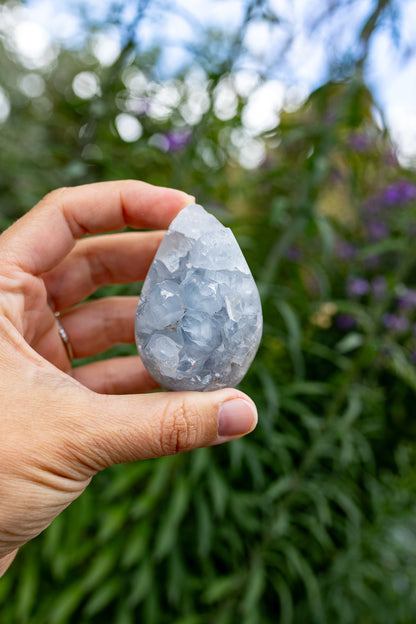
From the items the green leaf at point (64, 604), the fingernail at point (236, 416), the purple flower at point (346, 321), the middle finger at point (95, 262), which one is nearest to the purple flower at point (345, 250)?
the purple flower at point (346, 321)

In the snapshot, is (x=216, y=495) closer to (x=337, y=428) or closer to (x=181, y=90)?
(x=337, y=428)

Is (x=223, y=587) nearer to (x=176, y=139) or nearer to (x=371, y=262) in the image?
(x=176, y=139)

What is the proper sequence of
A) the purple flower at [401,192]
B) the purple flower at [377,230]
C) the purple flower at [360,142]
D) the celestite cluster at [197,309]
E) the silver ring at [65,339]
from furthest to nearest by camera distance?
the purple flower at [377,230] < the purple flower at [401,192] < the purple flower at [360,142] < the silver ring at [65,339] < the celestite cluster at [197,309]

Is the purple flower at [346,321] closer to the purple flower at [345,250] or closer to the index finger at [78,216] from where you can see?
the purple flower at [345,250]

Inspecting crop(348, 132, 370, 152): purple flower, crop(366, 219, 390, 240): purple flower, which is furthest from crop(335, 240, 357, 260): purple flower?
crop(348, 132, 370, 152): purple flower

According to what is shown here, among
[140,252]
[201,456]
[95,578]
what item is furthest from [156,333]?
[95,578]

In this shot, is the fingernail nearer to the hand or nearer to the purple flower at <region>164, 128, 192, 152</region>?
the hand
